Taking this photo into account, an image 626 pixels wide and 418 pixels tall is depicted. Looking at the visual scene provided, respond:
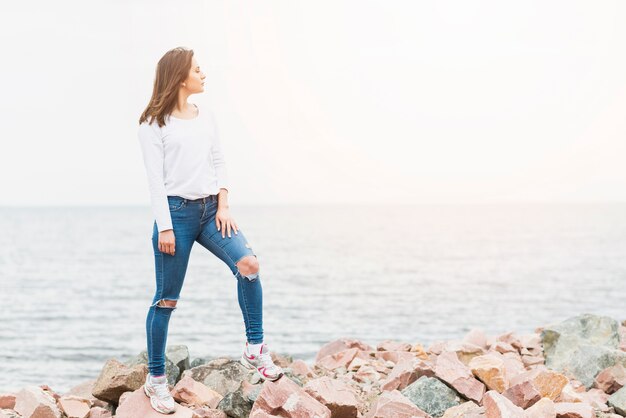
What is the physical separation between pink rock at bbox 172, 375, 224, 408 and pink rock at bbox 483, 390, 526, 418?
2156 millimetres

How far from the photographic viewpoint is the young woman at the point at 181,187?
16.3 ft

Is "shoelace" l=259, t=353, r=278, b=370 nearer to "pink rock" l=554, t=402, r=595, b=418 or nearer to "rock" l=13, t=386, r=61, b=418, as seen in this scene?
"rock" l=13, t=386, r=61, b=418

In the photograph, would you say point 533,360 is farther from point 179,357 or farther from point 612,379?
point 179,357

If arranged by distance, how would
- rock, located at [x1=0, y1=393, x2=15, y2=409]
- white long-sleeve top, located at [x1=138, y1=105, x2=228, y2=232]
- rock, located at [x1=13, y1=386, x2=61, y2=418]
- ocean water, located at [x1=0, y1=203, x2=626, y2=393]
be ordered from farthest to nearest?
ocean water, located at [x1=0, y1=203, x2=626, y2=393], rock, located at [x1=0, y1=393, x2=15, y2=409], rock, located at [x1=13, y1=386, x2=61, y2=418], white long-sleeve top, located at [x1=138, y1=105, x2=228, y2=232]

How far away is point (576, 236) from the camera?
83.1 meters

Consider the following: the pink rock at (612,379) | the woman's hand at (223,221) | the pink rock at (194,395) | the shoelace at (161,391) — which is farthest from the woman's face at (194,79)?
the pink rock at (612,379)

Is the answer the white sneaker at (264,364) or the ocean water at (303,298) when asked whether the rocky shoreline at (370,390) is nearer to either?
the white sneaker at (264,364)

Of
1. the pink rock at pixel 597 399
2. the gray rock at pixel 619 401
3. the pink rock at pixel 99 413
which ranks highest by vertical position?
the gray rock at pixel 619 401

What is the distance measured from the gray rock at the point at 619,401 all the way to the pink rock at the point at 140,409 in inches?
141

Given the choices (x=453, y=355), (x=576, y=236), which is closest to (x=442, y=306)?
(x=453, y=355)

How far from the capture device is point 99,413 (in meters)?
5.85

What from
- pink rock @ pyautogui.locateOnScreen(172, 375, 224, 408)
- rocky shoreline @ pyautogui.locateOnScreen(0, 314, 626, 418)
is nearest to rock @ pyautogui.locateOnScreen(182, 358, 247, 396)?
rocky shoreline @ pyautogui.locateOnScreen(0, 314, 626, 418)

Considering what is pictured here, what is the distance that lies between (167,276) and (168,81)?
1440 millimetres

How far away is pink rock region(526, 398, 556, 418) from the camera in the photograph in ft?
16.6
